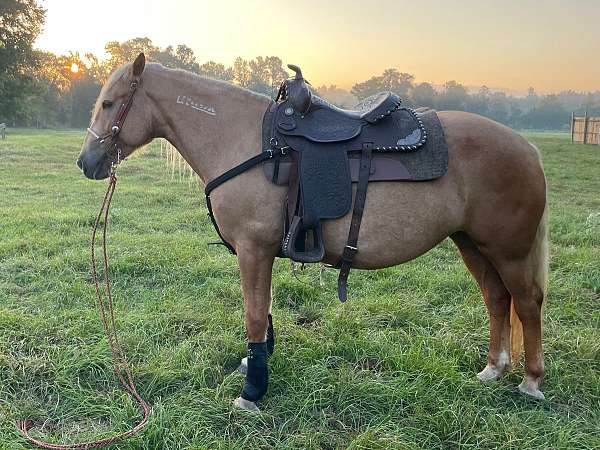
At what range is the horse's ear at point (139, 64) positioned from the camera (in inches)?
104

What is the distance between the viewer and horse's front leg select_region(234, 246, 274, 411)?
8.87 feet

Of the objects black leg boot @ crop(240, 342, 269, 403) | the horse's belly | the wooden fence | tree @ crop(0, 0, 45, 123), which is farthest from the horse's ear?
the wooden fence

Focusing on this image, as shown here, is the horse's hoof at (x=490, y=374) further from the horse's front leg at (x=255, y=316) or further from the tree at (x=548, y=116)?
the tree at (x=548, y=116)

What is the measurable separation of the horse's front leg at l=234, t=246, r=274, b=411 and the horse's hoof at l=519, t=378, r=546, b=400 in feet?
5.34

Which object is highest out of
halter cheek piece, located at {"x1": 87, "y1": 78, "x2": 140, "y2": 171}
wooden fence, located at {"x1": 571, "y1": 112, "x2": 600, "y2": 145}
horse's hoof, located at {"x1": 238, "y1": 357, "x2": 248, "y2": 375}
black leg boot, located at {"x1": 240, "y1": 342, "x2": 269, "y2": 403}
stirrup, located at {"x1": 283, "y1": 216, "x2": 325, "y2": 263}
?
wooden fence, located at {"x1": 571, "y1": 112, "x2": 600, "y2": 145}

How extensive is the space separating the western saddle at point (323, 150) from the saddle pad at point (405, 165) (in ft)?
0.10

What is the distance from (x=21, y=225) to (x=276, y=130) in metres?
5.56

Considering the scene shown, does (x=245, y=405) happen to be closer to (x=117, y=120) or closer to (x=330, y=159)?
(x=330, y=159)

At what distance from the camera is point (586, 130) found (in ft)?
79.2

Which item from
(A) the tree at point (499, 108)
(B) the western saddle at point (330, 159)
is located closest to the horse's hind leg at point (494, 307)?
(B) the western saddle at point (330, 159)

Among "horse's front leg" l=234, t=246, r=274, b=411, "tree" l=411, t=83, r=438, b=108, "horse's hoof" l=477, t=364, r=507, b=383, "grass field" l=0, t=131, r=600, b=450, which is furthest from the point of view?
"tree" l=411, t=83, r=438, b=108

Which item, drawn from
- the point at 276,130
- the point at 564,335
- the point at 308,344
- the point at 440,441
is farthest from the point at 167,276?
the point at 564,335

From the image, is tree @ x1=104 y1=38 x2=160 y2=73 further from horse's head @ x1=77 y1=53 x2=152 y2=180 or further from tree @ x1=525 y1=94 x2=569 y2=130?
tree @ x1=525 y1=94 x2=569 y2=130

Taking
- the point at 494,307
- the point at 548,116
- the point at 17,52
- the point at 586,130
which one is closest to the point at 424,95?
the point at 586,130
